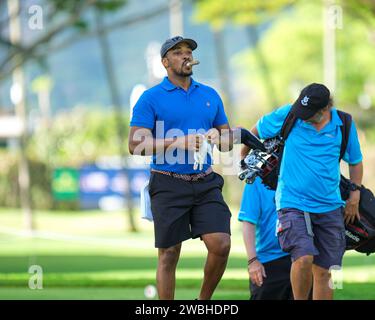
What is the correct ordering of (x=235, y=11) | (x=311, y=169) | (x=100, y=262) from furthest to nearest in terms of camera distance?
(x=235, y=11) < (x=100, y=262) < (x=311, y=169)

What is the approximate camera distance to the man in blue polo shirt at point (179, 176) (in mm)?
8148

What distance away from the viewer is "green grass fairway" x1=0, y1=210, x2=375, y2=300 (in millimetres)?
11375

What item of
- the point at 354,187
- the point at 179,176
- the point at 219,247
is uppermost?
the point at 179,176

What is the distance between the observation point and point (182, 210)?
8211 mm

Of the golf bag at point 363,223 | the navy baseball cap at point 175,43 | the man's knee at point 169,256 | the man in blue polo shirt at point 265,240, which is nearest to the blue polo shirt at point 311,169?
the golf bag at point 363,223

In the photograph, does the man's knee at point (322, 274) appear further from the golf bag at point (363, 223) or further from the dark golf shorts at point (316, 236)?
the golf bag at point (363, 223)

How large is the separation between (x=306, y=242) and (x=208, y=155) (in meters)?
0.94

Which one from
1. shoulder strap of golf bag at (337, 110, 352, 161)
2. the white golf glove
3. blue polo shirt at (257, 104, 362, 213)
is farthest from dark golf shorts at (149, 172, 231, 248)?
shoulder strap of golf bag at (337, 110, 352, 161)

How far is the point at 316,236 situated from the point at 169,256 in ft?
3.52

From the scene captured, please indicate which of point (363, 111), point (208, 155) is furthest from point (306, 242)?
point (363, 111)

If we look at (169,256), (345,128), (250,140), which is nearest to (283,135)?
(250,140)

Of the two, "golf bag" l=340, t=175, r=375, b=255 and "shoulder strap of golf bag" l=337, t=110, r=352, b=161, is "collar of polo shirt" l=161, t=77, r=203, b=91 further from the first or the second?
"golf bag" l=340, t=175, r=375, b=255

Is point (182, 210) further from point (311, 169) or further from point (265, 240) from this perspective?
point (265, 240)

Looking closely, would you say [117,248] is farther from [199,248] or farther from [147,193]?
[147,193]
